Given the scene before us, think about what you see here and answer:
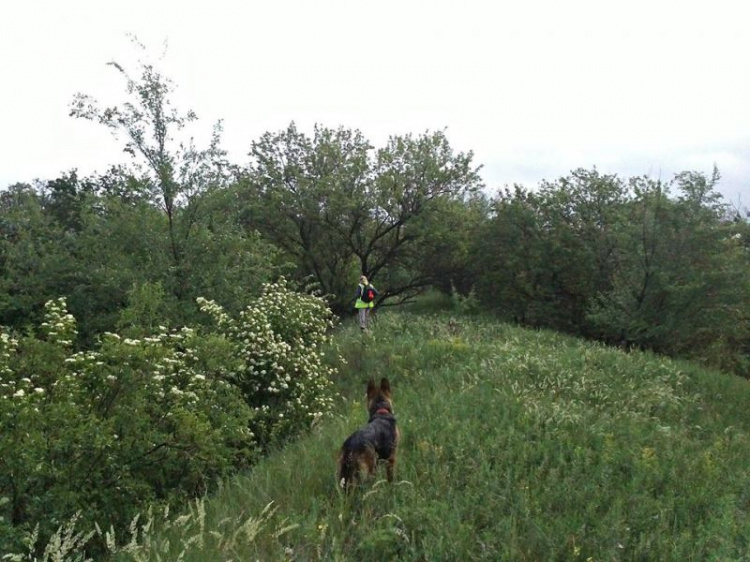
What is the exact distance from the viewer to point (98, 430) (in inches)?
187

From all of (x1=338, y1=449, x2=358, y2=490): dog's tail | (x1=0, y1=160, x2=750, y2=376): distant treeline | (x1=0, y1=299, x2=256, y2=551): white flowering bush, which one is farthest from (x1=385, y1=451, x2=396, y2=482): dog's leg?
(x1=0, y1=160, x2=750, y2=376): distant treeline

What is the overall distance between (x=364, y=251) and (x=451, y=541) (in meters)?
22.7

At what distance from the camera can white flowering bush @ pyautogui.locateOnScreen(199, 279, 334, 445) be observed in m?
8.91

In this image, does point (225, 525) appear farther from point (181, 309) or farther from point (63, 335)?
point (181, 309)

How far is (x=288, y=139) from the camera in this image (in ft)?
84.8

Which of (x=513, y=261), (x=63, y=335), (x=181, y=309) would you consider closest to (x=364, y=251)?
(x=513, y=261)

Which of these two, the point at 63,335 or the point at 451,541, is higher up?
the point at 63,335

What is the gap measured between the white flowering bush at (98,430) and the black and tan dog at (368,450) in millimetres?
1532

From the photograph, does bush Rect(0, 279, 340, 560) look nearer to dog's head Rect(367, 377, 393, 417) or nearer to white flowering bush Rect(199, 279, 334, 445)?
white flowering bush Rect(199, 279, 334, 445)

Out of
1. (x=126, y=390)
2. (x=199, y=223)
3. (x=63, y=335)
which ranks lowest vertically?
(x=126, y=390)

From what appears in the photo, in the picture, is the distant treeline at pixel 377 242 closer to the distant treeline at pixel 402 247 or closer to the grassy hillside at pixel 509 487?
the distant treeline at pixel 402 247

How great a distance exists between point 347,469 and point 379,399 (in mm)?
1218

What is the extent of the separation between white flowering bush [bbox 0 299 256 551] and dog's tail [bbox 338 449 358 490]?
1.49 metres

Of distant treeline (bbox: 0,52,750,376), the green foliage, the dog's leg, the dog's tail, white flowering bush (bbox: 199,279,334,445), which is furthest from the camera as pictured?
the green foliage
